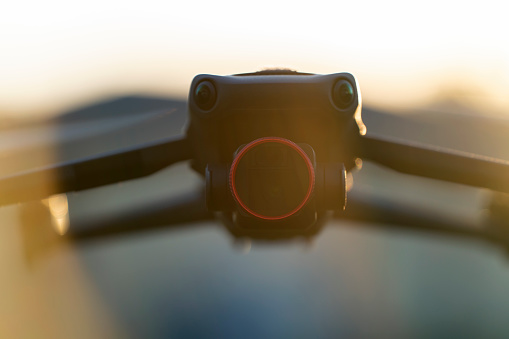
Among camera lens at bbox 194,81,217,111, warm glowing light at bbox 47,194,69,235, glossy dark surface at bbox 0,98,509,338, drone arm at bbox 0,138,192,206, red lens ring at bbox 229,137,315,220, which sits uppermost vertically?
camera lens at bbox 194,81,217,111

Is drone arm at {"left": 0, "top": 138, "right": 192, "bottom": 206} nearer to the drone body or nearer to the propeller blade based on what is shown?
the drone body

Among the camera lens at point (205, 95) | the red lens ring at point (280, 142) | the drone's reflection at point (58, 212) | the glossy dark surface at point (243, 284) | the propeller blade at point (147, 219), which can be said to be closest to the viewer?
the red lens ring at point (280, 142)

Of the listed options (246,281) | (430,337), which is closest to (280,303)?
(246,281)

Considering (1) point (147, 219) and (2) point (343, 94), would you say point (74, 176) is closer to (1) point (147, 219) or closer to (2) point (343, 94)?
(2) point (343, 94)

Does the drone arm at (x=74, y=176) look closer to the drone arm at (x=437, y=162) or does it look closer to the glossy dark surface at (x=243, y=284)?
the glossy dark surface at (x=243, y=284)

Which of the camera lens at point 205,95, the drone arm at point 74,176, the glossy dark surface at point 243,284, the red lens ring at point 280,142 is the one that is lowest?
the glossy dark surface at point 243,284

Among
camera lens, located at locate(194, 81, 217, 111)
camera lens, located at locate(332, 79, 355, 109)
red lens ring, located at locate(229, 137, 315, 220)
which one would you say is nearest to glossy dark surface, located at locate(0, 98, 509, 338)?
camera lens, located at locate(194, 81, 217, 111)

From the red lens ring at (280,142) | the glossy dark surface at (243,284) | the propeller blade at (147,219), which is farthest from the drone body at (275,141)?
the propeller blade at (147,219)

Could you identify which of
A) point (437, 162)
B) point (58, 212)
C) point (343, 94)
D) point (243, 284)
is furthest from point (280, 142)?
point (58, 212)
